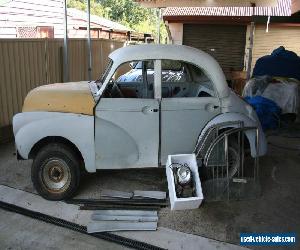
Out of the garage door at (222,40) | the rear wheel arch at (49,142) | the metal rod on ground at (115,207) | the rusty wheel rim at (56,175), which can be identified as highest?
the garage door at (222,40)

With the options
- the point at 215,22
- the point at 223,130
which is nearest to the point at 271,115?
the point at 223,130

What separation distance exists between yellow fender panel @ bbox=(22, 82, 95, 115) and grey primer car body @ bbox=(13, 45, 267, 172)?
7 centimetres

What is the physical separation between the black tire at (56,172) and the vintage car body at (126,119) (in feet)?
0.48

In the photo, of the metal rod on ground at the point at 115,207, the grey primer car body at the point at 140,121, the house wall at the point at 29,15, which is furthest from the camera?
the house wall at the point at 29,15

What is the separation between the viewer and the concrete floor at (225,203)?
13.9 ft

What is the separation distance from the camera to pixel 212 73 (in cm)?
503

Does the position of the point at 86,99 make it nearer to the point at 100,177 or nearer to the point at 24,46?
the point at 100,177

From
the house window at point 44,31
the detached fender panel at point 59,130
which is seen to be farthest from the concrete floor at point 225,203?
the house window at point 44,31

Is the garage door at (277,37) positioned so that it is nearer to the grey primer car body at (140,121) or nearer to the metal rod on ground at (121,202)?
the grey primer car body at (140,121)

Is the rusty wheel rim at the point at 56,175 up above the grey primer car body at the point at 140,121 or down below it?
below

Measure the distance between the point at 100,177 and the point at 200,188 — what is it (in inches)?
68.9

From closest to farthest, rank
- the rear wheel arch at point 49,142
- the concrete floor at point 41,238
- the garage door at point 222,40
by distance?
the concrete floor at point 41,238
the rear wheel arch at point 49,142
the garage door at point 222,40

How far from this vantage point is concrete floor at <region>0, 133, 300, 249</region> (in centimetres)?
422

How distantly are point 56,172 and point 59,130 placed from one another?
2.01 ft
